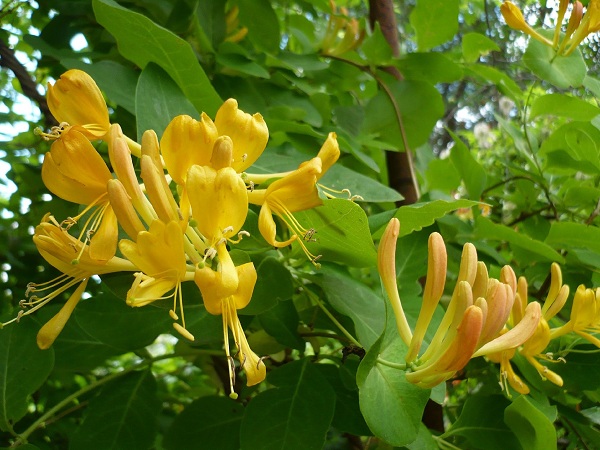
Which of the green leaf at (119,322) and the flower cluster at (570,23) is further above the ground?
the flower cluster at (570,23)

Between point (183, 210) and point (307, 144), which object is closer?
point (183, 210)

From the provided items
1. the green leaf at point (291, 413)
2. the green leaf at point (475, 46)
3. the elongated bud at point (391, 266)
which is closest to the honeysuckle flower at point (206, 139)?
the elongated bud at point (391, 266)

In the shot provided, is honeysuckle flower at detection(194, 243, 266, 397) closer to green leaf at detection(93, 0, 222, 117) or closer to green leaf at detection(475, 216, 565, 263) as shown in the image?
green leaf at detection(93, 0, 222, 117)

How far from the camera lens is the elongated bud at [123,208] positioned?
1.45 ft

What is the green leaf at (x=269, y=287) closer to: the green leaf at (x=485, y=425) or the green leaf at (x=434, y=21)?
the green leaf at (x=485, y=425)

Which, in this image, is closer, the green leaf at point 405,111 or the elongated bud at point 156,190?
the elongated bud at point 156,190

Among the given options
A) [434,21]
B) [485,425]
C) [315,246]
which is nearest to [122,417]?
[315,246]

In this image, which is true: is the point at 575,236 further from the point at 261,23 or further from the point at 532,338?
the point at 261,23

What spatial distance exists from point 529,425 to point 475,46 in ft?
2.10

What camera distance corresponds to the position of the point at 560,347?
0.76 m

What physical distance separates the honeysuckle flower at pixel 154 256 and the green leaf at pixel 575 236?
551mm

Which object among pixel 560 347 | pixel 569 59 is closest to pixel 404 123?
pixel 569 59

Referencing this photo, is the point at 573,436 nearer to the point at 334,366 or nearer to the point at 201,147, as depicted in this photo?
the point at 334,366

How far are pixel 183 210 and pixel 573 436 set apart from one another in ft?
2.11
